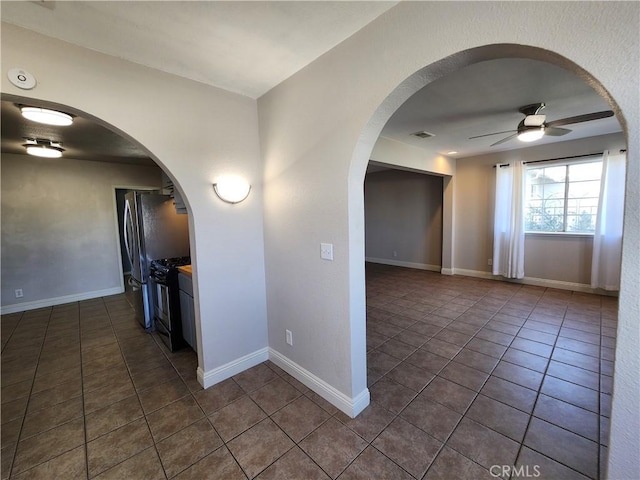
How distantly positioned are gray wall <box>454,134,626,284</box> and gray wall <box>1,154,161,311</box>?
262 inches

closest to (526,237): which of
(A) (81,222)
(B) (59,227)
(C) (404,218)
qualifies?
(C) (404,218)

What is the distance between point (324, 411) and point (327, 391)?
140mm

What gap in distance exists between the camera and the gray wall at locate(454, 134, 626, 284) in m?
4.56

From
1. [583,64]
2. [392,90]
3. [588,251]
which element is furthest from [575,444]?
[588,251]

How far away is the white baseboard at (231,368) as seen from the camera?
2326mm

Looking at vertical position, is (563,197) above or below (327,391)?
above

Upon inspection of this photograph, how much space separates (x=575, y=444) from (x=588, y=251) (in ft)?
13.7

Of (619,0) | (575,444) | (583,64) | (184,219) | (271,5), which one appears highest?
(271,5)

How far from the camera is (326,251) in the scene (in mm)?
2020

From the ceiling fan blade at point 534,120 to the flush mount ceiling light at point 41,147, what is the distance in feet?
19.3

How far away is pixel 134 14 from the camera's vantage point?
4.93 ft

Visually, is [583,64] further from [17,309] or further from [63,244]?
[17,309]

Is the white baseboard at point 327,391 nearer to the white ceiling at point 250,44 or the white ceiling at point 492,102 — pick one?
the white ceiling at point 250,44

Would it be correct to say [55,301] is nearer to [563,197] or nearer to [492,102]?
[492,102]
